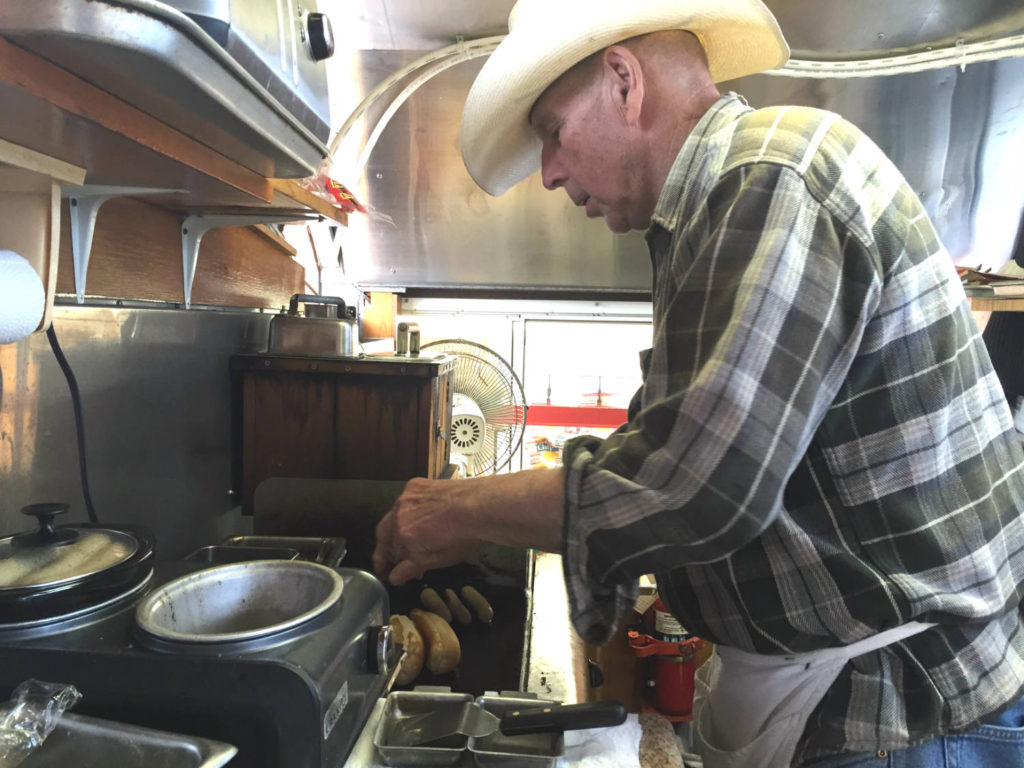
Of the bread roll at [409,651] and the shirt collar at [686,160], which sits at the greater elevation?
the shirt collar at [686,160]

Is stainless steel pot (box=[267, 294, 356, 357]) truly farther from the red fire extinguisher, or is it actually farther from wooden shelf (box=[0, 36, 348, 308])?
the red fire extinguisher

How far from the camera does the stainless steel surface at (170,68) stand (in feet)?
1.60

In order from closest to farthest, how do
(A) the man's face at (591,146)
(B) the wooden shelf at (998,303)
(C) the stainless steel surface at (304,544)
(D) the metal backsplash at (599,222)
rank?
(A) the man's face at (591,146) < (C) the stainless steel surface at (304,544) < (D) the metal backsplash at (599,222) < (B) the wooden shelf at (998,303)

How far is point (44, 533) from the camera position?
2.44 feet

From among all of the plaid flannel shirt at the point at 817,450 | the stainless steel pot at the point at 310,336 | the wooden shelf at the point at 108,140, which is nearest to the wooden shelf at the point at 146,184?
the wooden shelf at the point at 108,140

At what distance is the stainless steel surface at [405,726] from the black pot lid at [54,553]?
1.21ft

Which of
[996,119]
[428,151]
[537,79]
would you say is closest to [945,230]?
[996,119]

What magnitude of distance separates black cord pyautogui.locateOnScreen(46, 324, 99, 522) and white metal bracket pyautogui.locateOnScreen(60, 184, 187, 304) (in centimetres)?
13

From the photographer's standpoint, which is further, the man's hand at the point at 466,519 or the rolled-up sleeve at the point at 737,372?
the man's hand at the point at 466,519

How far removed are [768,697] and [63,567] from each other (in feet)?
2.79

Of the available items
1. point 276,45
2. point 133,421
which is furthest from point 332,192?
point 276,45

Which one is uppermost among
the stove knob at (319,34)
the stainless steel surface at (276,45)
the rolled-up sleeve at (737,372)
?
the stove knob at (319,34)

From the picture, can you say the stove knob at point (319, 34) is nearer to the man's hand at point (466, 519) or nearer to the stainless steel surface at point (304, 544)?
the man's hand at point (466, 519)

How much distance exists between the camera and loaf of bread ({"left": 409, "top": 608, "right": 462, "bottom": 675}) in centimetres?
105
